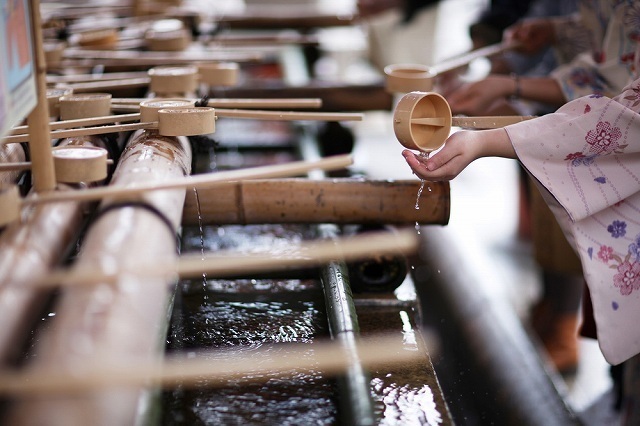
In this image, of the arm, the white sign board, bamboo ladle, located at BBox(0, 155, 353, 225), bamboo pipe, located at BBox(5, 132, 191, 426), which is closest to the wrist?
the arm

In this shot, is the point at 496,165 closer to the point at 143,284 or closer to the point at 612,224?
the point at 612,224

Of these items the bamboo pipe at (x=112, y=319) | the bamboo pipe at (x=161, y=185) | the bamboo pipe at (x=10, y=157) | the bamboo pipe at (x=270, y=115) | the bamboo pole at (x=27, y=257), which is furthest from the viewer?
the bamboo pipe at (x=270, y=115)

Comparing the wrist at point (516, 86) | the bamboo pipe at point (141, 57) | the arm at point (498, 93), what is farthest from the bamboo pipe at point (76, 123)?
the wrist at point (516, 86)

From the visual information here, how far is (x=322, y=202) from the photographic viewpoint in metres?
2.58

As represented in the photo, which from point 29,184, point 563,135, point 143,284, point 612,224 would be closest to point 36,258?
point 143,284

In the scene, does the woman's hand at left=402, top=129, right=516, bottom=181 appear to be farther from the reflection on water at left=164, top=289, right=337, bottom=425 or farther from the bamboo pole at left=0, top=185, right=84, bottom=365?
the bamboo pole at left=0, top=185, right=84, bottom=365

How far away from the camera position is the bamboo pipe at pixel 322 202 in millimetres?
2562

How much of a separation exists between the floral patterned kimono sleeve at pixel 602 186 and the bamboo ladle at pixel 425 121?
6.7 inches

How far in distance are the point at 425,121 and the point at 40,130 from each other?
1.15 meters

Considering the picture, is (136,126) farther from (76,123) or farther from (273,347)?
(273,347)

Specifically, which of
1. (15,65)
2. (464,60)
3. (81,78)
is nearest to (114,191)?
(15,65)

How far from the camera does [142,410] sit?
1627mm

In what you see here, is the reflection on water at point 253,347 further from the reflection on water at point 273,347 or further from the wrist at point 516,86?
the wrist at point 516,86

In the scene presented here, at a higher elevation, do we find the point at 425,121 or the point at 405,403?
the point at 425,121
